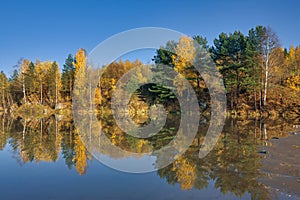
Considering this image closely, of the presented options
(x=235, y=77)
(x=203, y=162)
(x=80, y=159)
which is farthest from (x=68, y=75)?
(x=203, y=162)

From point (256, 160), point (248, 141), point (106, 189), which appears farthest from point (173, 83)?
point (106, 189)

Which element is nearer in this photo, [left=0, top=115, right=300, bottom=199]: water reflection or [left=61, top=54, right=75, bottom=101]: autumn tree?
[left=0, top=115, right=300, bottom=199]: water reflection

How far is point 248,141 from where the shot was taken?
12203 millimetres

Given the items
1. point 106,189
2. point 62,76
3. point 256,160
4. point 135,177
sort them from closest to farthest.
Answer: point 106,189 < point 135,177 < point 256,160 < point 62,76

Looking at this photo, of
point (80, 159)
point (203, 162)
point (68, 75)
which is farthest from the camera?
point (68, 75)

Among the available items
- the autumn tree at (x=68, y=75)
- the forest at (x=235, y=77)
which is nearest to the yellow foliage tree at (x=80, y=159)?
the forest at (x=235, y=77)

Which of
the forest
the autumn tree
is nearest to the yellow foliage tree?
the forest

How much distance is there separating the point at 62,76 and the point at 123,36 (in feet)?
115

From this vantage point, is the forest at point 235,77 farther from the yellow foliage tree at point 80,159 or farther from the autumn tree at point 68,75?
the yellow foliage tree at point 80,159

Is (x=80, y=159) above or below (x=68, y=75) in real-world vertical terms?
below

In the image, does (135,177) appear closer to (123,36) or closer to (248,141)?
(248,141)

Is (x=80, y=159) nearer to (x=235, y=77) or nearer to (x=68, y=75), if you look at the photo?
(x=235, y=77)

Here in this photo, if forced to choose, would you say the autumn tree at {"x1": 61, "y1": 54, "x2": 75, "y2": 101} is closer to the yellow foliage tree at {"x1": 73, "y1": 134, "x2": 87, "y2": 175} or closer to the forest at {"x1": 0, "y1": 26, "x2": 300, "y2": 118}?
the forest at {"x1": 0, "y1": 26, "x2": 300, "y2": 118}

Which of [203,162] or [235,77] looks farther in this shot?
[235,77]
